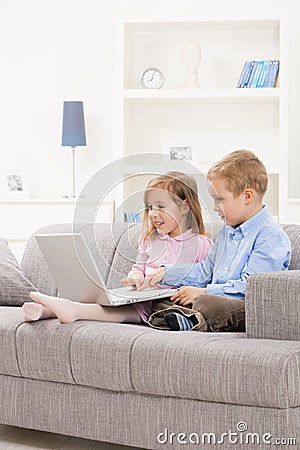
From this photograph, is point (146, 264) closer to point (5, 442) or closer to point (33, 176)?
point (5, 442)

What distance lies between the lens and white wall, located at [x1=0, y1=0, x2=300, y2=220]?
5.09 metres

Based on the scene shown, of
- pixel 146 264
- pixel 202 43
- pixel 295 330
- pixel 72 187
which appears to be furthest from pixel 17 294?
pixel 202 43

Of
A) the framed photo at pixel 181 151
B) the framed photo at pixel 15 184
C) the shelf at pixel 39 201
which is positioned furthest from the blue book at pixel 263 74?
the framed photo at pixel 15 184

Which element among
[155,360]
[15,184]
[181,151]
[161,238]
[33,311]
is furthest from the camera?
[15,184]

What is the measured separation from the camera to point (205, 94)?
473 centimetres

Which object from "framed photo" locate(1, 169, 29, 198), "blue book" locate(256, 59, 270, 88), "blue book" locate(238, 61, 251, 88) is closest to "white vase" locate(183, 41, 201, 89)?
"blue book" locate(238, 61, 251, 88)

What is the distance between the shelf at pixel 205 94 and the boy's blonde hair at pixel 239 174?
6.71ft

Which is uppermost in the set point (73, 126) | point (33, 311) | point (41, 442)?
point (73, 126)

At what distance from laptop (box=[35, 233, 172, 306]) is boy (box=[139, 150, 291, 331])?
4.7 inches

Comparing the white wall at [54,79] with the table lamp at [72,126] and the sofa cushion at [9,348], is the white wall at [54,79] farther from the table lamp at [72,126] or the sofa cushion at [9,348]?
the sofa cushion at [9,348]

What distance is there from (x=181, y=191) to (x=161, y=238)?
18 cm

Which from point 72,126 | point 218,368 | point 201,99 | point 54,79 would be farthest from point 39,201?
point 218,368

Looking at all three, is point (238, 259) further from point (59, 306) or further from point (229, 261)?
point (59, 306)

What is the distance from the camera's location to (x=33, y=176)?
5.17 m
